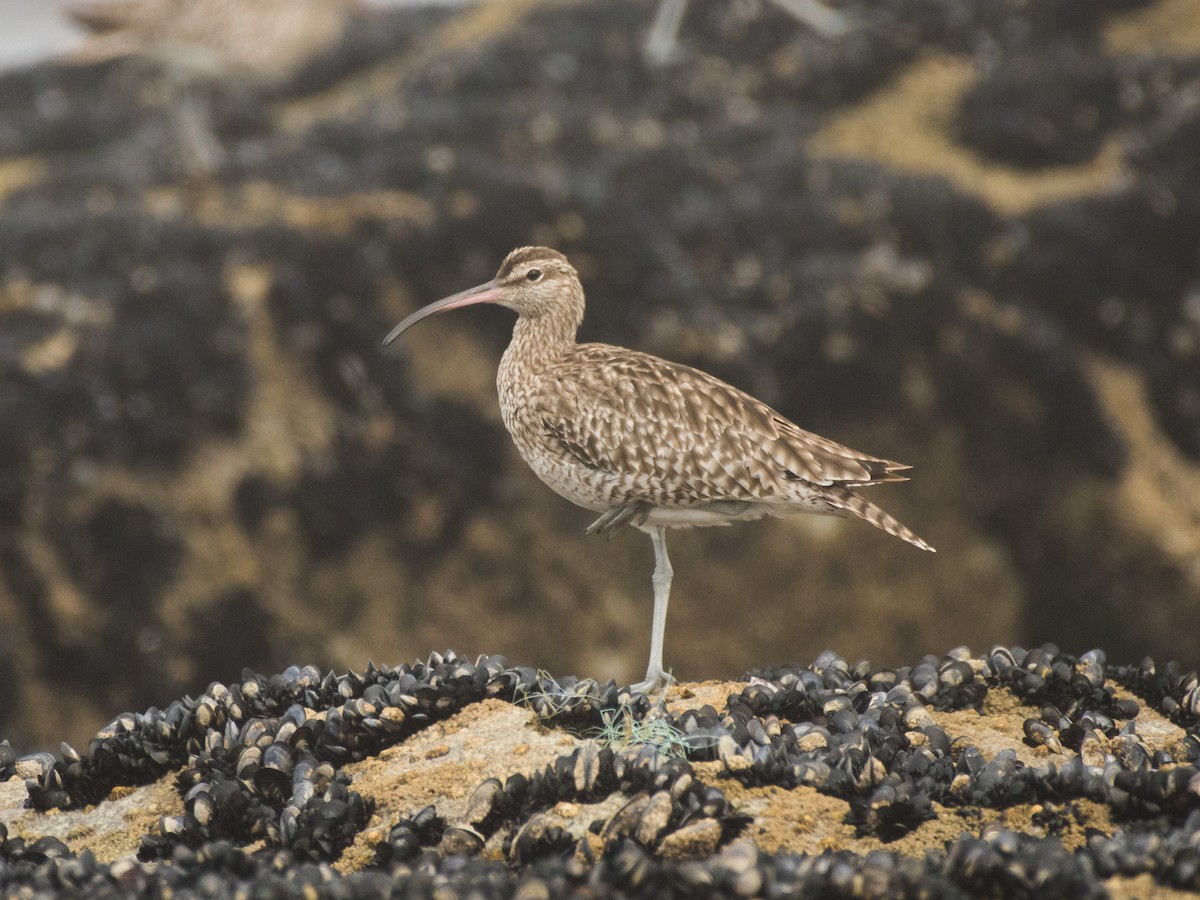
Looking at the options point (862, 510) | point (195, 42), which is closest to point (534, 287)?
point (862, 510)

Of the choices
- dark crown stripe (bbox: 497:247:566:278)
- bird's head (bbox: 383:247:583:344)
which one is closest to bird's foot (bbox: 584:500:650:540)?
bird's head (bbox: 383:247:583:344)

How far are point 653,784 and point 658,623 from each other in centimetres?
177

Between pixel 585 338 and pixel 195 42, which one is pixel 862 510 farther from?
pixel 195 42

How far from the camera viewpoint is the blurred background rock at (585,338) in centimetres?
1462

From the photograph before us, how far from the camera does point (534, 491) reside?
15445 millimetres

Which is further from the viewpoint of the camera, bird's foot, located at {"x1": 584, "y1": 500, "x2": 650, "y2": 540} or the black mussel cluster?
bird's foot, located at {"x1": 584, "y1": 500, "x2": 650, "y2": 540}

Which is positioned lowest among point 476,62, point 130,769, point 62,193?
point 130,769

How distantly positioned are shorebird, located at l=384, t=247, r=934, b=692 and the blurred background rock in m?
7.11

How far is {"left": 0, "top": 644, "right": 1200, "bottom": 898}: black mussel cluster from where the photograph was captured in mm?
5539

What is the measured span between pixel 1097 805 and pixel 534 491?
9576 millimetres

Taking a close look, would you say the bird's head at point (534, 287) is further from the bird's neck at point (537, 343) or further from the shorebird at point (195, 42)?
the shorebird at point (195, 42)

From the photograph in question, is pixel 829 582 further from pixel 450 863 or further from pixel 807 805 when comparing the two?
pixel 450 863

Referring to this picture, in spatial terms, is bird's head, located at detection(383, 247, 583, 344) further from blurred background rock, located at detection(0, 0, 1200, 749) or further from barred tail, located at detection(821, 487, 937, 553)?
blurred background rock, located at detection(0, 0, 1200, 749)

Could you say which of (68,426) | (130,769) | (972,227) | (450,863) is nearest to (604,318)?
(972,227)
